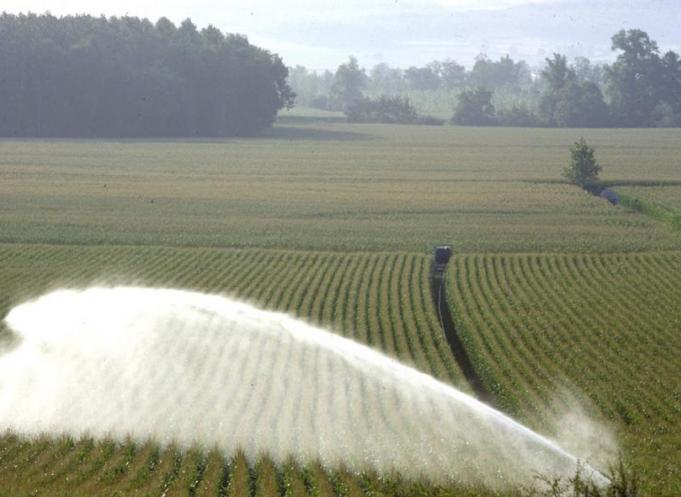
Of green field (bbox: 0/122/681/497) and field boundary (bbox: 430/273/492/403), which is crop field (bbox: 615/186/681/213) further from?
field boundary (bbox: 430/273/492/403)

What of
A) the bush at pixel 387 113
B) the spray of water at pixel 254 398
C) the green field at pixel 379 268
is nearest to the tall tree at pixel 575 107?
the bush at pixel 387 113

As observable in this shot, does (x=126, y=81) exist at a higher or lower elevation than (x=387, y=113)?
higher

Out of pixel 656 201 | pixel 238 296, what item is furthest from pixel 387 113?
pixel 238 296

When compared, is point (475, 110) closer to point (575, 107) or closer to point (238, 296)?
point (575, 107)

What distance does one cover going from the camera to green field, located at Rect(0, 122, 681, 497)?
2127 cm

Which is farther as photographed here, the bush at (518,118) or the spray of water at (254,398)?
the bush at (518,118)

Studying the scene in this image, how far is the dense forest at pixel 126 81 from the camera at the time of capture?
124 metres

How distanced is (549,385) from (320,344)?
7.21 meters

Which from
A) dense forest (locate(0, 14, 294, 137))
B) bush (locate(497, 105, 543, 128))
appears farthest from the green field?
bush (locate(497, 105, 543, 128))

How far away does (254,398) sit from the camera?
2419cm

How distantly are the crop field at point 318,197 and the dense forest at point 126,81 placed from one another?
44.0ft

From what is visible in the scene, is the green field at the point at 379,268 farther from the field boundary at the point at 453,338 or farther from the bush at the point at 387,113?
the bush at the point at 387,113

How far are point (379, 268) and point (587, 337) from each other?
13648 millimetres

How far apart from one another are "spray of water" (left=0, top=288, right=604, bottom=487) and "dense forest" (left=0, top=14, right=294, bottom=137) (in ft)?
322
